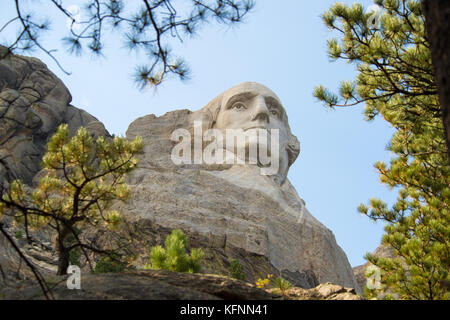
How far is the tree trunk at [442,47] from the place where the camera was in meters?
3.45

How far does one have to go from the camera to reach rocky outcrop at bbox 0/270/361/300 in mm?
4922

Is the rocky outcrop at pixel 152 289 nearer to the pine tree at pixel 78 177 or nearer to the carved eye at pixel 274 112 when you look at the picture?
the pine tree at pixel 78 177

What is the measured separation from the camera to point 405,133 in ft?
27.4

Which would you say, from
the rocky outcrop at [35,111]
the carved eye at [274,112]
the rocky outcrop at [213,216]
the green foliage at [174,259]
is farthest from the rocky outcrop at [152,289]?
the carved eye at [274,112]

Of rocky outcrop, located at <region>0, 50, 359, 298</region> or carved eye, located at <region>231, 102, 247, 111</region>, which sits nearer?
rocky outcrop, located at <region>0, 50, 359, 298</region>

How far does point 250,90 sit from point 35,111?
446 cm

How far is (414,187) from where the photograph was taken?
27.8ft

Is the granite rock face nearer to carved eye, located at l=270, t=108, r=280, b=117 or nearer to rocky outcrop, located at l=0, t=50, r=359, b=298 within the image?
rocky outcrop, located at l=0, t=50, r=359, b=298

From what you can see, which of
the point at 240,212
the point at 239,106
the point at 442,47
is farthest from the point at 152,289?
the point at 239,106

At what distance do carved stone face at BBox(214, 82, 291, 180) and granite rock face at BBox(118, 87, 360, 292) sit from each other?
93 cm

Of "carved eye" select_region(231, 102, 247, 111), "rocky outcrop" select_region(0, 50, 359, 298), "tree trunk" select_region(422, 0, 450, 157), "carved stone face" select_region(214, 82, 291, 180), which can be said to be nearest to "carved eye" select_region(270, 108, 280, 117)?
"carved stone face" select_region(214, 82, 291, 180)

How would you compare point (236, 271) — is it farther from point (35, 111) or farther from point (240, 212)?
point (35, 111)

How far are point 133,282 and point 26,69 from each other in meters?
10.2
